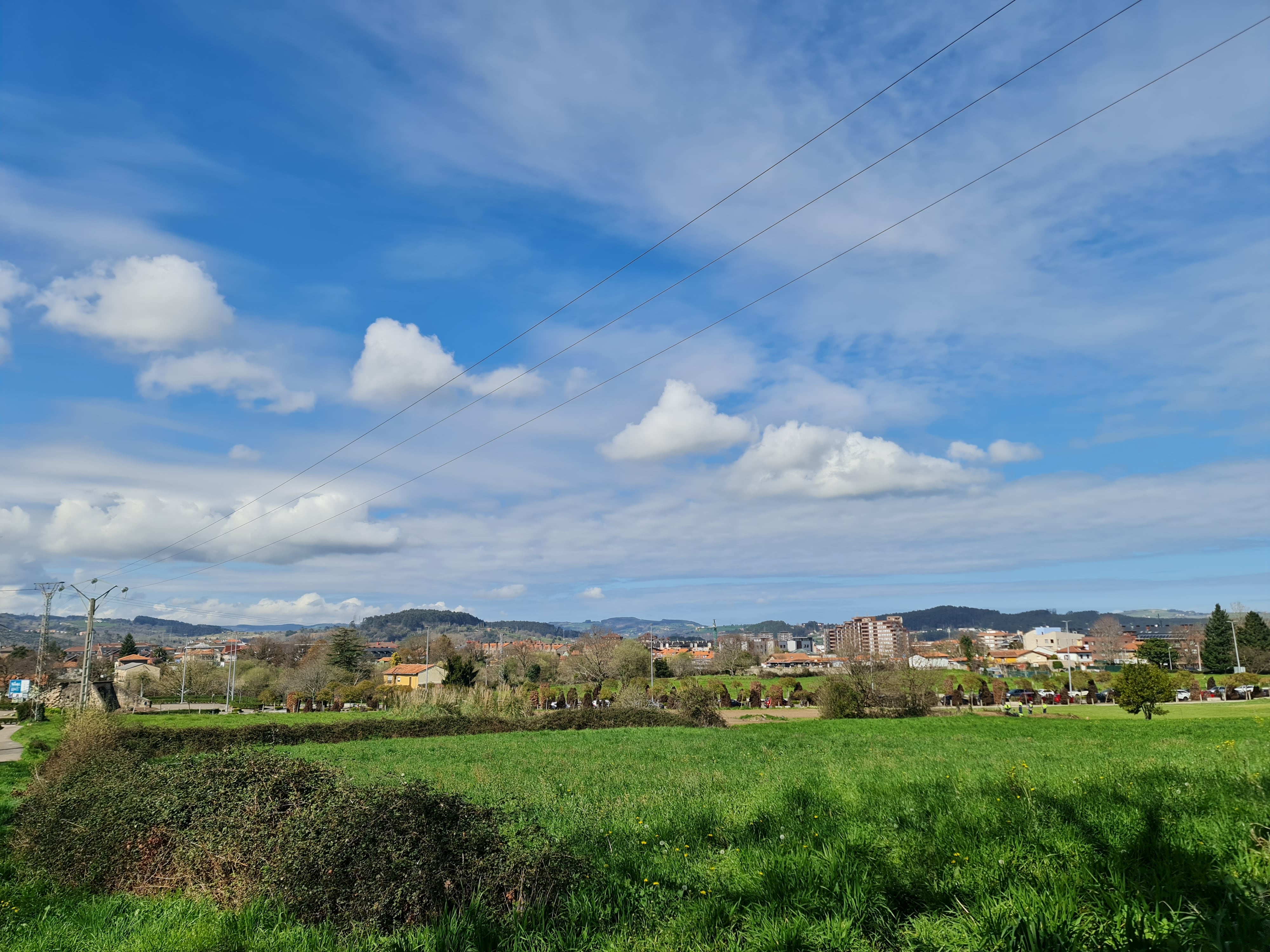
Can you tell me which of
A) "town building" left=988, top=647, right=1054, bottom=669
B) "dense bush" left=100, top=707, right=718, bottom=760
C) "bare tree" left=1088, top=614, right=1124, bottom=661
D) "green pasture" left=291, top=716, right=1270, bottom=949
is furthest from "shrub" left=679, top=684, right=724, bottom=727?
"bare tree" left=1088, top=614, right=1124, bottom=661

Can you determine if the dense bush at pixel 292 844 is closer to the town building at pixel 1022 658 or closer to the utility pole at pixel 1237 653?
the utility pole at pixel 1237 653

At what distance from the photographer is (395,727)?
1473 inches

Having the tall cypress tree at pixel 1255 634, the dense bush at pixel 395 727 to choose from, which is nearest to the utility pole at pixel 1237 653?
the tall cypress tree at pixel 1255 634

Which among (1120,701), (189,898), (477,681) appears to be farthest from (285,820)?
(477,681)

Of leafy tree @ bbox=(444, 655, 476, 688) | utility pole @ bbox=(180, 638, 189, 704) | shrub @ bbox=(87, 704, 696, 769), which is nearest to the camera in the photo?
shrub @ bbox=(87, 704, 696, 769)

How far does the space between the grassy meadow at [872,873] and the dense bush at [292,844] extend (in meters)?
0.32

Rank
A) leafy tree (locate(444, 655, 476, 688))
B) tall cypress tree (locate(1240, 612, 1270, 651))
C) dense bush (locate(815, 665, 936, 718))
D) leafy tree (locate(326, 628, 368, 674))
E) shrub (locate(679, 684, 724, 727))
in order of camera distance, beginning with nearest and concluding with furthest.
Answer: shrub (locate(679, 684, 724, 727)), dense bush (locate(815, 665, 936, 718)), leafy tree (locate(444, 655, 476, 688)), tall cypress tree (locate(1240, 612, 1270, 651)), leafy tree (locate(326, 628, 368, 674))

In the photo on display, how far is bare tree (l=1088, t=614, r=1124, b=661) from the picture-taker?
15375cm

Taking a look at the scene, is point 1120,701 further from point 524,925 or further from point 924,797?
point 524,925

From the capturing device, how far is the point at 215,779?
10.1 meters

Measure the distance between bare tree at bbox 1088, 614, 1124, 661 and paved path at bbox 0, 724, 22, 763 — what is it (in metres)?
172

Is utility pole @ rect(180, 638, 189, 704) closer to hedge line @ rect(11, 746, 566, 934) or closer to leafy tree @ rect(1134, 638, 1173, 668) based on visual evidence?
hedge line @ rect(11, 746, 566, 934)

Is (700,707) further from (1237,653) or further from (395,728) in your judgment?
(1237,653)

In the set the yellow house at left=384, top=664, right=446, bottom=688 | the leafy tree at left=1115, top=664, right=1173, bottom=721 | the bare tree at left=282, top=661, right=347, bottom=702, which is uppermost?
the leafy tree at left=1115, top=664, right=1173, bottom=721
